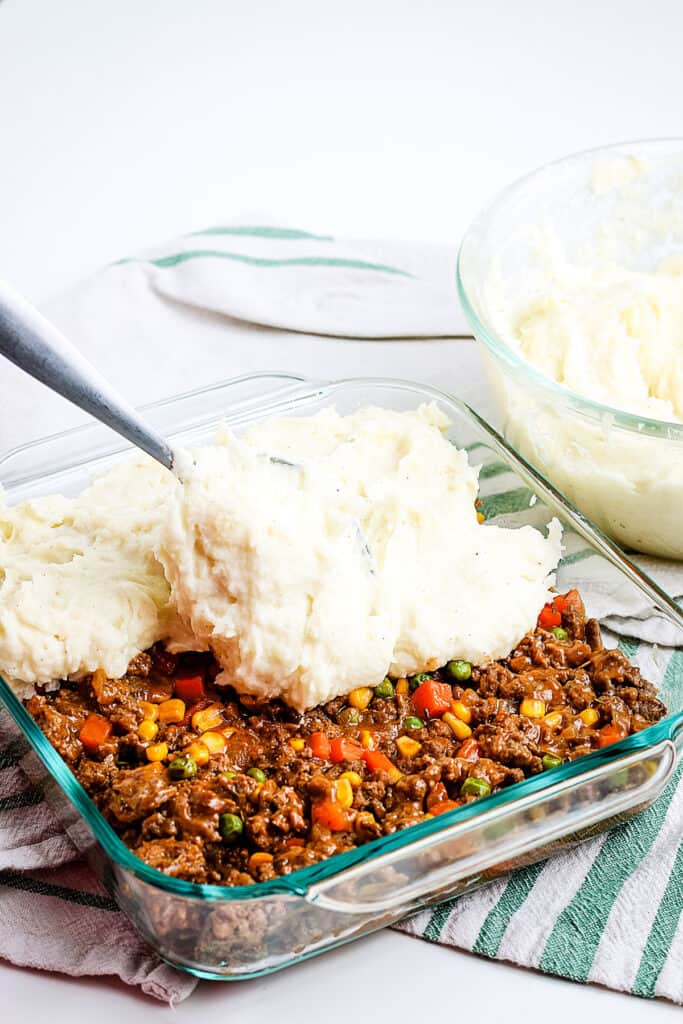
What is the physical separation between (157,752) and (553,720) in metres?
1.26

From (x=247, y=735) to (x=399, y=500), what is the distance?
102 centimetres

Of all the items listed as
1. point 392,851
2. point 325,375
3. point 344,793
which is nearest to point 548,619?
point 344,793

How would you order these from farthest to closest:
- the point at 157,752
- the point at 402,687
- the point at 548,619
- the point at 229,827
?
the point at 548,619 < the point at 402,687 < the point at 157,752 < the point at 229,827

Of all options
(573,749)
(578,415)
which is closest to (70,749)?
(573,749)

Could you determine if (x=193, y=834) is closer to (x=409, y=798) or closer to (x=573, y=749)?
(x=409, y=798)

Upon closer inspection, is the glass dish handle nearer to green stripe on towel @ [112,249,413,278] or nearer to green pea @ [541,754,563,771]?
green pea @ [541,754,563,771]

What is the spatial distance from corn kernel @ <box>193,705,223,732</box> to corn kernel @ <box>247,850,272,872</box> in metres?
0.54

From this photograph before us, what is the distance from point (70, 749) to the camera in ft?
12.2

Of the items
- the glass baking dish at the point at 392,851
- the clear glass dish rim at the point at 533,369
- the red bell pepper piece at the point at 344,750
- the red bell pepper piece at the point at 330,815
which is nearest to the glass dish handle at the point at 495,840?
the glass baking dish at the point at 392,851

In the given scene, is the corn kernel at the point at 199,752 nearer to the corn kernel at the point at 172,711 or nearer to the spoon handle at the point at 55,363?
the corn kernel at the point at 172,711

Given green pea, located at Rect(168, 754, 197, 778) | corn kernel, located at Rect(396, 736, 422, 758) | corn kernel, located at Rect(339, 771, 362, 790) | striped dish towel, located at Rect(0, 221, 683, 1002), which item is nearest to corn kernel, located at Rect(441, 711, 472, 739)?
corn kernel, located at Rect(396, 736, 422, 758)

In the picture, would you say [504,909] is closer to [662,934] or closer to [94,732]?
[662,934]

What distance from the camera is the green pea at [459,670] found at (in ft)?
13.3

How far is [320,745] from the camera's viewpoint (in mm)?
3812
